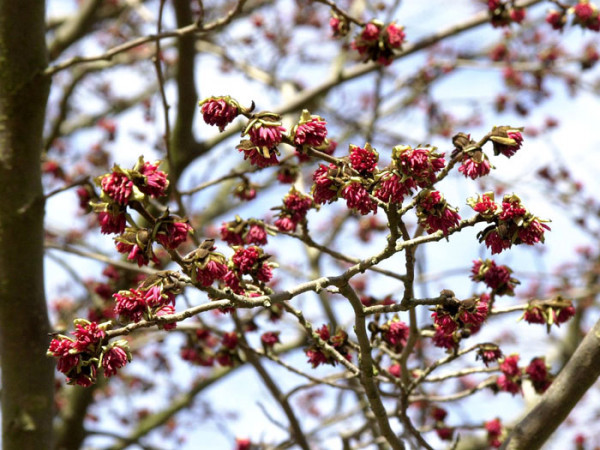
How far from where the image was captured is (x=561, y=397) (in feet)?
6.79

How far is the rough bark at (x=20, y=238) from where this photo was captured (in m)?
2.67

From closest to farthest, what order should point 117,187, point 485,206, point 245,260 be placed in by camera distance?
1. point 117,187
2. point 485,206
3. point 245,260

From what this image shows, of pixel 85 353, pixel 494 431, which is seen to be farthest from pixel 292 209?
pixel 494 431

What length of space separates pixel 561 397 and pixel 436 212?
0.97 meters

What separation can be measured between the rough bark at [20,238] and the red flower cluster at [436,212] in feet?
6.21

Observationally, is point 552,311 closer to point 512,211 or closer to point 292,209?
point 512,211

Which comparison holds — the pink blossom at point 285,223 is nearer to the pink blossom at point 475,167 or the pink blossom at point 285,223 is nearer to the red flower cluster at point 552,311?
the pink blossom at point 475,167

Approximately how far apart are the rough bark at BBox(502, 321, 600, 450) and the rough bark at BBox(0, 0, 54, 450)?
6.54 feet

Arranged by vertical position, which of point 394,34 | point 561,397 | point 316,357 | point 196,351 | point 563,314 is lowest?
point 561,397

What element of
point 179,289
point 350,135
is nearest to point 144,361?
point 350,135

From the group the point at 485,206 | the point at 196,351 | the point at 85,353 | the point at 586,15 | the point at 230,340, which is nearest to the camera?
the point at 85,353

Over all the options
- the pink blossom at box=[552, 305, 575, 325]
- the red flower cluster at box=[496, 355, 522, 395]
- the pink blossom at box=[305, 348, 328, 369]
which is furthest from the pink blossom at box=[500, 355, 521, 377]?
the pink blossom at box=[305, 348, 328, 369]

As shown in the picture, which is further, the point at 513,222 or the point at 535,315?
the point at 535,315

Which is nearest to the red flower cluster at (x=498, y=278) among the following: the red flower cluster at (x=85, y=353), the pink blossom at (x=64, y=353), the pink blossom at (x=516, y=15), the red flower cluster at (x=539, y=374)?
the red flower cluster at (x=539, y=374)
